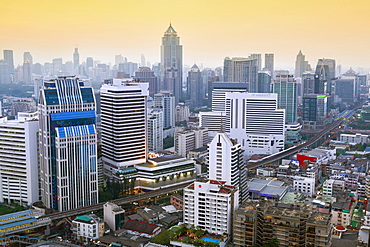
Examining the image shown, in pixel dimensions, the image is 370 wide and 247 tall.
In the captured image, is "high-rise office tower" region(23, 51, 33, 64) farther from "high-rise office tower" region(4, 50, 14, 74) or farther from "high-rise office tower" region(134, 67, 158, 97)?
A: "high-rise office tower" region(134, 67, 158, 97)

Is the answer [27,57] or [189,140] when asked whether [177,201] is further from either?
[27,57]

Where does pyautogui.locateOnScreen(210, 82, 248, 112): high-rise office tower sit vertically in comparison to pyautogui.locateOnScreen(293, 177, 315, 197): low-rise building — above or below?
above

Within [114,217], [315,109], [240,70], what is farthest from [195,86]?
[114,217]

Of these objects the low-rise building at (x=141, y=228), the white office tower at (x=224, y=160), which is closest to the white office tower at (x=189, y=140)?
the white office tower at (x=224, y=160)

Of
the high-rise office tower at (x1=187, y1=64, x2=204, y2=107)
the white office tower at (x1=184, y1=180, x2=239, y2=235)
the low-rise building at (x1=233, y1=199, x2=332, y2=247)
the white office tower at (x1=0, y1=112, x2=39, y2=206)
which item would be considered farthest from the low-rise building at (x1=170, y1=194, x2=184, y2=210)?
the high-rise office tower at (x1=187, y1=64, x2=204, y2=107)

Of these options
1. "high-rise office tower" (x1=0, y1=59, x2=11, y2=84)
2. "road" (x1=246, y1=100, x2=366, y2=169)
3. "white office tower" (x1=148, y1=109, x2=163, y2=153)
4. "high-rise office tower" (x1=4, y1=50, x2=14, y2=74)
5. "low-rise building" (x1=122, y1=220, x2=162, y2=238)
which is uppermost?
"high-rise office tower" (x1=4, y1=50, x2=14, y2=74)

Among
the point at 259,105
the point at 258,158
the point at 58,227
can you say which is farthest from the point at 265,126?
the point at 58,227

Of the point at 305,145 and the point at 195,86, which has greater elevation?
the point at 195,86
